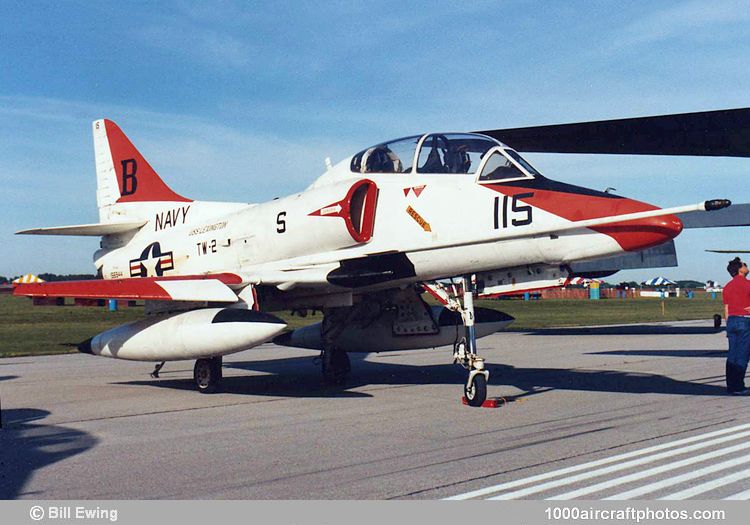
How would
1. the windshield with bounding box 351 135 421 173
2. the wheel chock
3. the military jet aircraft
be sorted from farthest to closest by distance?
the windshield with bounding box 351 135 421 173 < the wheel chock < the military jet aircraft

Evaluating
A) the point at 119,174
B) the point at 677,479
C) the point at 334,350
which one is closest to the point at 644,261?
the point at 334,350

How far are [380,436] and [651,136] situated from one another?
10.1 meters

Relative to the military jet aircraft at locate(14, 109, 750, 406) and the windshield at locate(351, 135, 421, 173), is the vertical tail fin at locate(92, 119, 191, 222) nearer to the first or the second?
the military jet aircraft at locate(14, 109, 750, 406)

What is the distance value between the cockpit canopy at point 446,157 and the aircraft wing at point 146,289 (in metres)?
2.48

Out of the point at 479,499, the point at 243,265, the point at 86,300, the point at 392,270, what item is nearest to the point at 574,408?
the point at 392,270

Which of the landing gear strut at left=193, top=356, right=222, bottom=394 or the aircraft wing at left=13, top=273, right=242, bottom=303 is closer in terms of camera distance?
the aircraft wing at left=13, top=273, right=242, bottom=303

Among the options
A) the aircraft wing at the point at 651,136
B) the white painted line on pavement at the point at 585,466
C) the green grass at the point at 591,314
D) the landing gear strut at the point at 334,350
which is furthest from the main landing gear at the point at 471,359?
the green grass at the point at 591,314

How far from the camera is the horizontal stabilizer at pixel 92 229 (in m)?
13.3

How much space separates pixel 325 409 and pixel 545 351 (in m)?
10.2

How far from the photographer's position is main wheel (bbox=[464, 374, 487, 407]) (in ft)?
31.3

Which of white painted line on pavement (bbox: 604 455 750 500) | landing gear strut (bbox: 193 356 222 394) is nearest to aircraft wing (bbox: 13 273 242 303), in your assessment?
landing gear strut (bbox: 193 356 222 394)

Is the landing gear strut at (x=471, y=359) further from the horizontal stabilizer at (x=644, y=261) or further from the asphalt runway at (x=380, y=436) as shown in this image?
the horizontal stabilizer at (x=644, y=261)

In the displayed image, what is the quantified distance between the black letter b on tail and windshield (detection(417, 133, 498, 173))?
757 centimetres

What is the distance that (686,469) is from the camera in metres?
5.85
